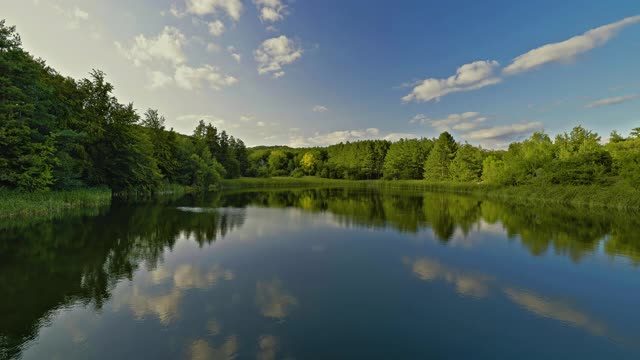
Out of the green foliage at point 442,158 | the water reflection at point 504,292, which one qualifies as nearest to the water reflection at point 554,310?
the water reflection at point 504,292

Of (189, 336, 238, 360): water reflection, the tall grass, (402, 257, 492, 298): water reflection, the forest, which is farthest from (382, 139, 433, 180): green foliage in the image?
(189, 336, 238, 360): water reflection

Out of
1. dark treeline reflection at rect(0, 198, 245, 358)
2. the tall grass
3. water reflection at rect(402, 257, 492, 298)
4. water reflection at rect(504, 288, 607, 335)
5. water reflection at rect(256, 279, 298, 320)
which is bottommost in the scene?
water reflection at rect(504, 288, 607, 335)

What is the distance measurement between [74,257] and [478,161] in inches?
3401

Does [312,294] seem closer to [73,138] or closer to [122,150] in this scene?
[73,138]

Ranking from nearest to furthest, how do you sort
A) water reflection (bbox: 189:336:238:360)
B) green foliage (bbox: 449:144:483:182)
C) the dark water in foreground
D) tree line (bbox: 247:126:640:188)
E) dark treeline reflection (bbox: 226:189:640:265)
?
water reflection (bbox: 189:336:238:360) → the dark water in foreground → dark treeline reflection (bbox: 226:189:640:265) → tree line (bbox: 247:126:640:188) → green foliage (bbox: 449:144:483:182)

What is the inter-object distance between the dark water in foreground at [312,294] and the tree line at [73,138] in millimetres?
7252

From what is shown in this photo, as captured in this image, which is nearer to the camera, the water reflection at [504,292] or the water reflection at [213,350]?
the water reflection at [213,350]

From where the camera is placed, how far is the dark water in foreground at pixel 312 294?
24.7 ft

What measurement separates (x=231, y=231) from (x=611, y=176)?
5434 centimetres

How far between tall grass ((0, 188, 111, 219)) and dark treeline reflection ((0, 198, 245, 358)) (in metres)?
3.01

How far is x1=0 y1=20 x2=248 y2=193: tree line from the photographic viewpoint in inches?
951

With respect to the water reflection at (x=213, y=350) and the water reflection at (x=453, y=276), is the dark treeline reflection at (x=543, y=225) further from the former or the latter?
the water reflection at (x=213, y=350)

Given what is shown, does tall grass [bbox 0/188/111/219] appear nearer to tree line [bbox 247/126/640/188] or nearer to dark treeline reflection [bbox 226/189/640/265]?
dark treeline reflection [bbox 226/189/640/265]

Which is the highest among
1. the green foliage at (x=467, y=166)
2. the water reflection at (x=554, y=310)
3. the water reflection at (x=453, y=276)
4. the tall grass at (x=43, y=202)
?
the green foliage at (x=467, y=166)
